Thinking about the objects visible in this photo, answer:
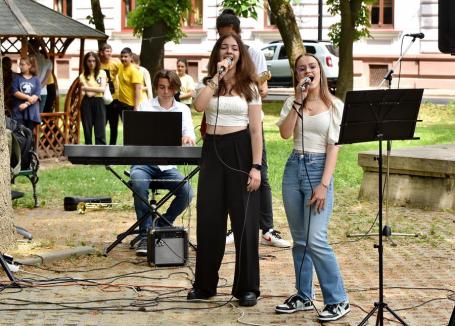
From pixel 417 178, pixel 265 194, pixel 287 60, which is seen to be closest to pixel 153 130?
pixel 265 194

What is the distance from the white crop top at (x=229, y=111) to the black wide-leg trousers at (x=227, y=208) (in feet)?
0.29

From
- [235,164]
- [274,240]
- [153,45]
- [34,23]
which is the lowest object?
[274,240]

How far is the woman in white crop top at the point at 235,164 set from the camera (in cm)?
884

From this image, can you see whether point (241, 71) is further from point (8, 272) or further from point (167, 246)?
point (8, 272)

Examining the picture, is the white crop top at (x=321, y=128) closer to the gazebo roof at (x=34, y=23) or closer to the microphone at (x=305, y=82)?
the microphone at (x=305, y=82)

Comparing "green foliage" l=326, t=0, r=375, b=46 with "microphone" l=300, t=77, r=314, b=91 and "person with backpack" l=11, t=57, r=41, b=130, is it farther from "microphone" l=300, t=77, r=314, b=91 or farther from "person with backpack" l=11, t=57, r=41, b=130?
"microphone" l=300, t=77, r=314, b=91

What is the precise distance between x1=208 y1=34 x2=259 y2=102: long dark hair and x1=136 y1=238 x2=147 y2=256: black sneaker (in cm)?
250

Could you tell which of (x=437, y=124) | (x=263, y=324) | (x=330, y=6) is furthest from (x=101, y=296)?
(x=330, y=6)

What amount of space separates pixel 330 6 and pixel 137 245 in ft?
65.5

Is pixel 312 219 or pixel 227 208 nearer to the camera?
pixel 312 219

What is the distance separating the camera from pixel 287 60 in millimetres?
39875

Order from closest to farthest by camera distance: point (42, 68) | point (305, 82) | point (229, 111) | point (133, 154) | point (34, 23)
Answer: point (305, 82) < point (229, 111) < point (133, 154) < point (34, 23) < point (42, 68)

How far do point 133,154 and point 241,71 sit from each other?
1663 millimetres

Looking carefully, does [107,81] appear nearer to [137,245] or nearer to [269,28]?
[137,245]
